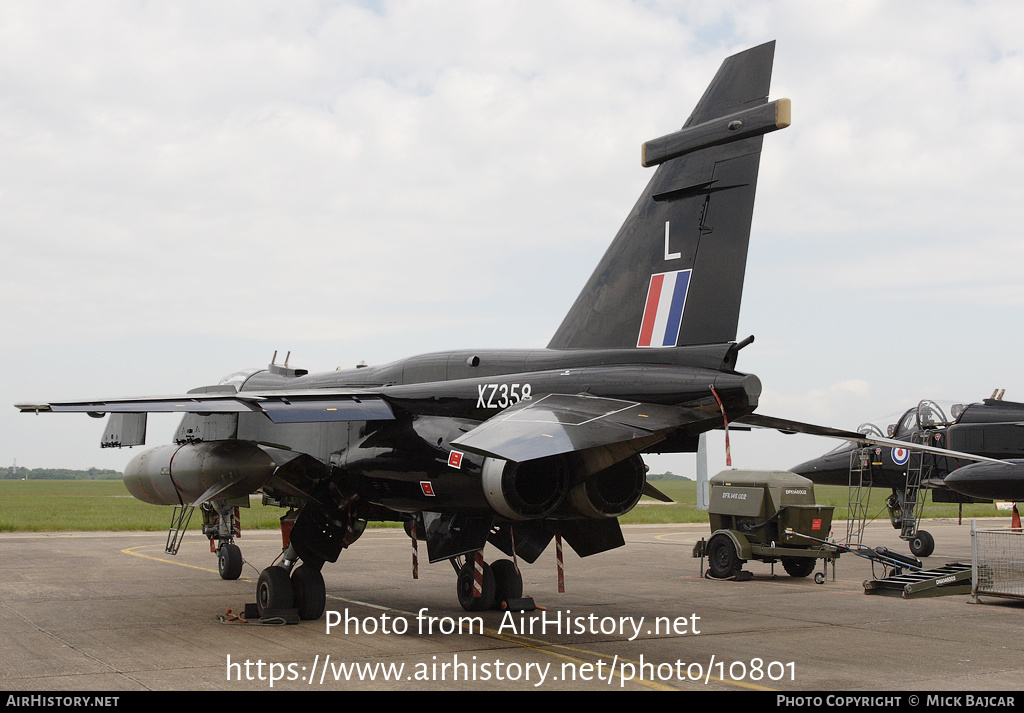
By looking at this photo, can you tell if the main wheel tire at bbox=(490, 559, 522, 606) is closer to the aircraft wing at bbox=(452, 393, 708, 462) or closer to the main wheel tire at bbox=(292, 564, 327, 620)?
the main wheel tire at bbox=(292, 564, 327, 620)

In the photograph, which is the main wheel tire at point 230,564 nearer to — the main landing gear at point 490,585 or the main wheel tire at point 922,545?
the main landing gear at point 490,585

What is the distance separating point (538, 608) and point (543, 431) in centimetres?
523

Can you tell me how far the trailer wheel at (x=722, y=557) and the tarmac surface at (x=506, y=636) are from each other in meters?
0.41

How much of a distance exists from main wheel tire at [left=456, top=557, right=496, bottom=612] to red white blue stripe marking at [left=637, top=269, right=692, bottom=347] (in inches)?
163

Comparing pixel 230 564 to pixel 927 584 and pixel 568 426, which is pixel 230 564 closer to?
pixel 568 426

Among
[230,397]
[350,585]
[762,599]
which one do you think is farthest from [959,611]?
[230,397]

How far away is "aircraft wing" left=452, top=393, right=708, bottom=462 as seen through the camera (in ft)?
20.9

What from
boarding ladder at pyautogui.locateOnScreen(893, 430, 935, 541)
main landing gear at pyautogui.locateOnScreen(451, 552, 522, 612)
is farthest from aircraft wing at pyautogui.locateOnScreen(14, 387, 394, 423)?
boarding ladder at pyautogui.locateOnScreen(893, 430, 935, 541)

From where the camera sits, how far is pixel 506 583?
11023 mm

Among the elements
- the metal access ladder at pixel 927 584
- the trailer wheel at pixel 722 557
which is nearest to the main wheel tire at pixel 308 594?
the trailer wheel at pixel 722 557

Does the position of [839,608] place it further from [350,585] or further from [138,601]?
[138,601]

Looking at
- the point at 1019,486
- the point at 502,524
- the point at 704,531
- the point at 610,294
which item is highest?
the point at 610,294

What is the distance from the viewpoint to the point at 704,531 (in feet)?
94.0

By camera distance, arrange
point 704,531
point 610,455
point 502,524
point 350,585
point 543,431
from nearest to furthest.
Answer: point 543,431
point 610,455
point 502,524
point 350,585
point 704,531
